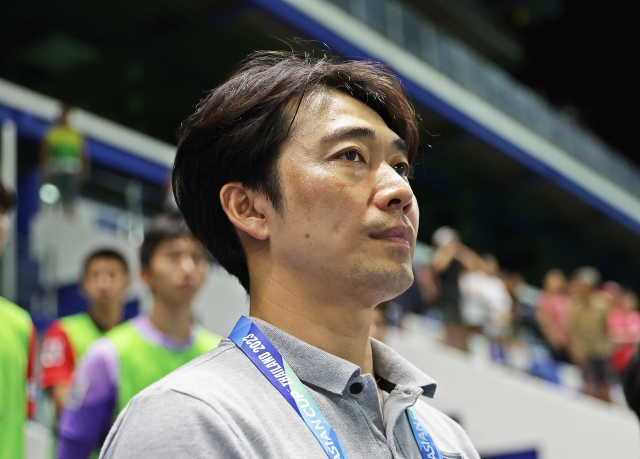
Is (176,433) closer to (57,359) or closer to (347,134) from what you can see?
(347,134)

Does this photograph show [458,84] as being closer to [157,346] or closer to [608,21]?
[608,21]

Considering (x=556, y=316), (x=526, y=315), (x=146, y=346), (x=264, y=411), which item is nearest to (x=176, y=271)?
(x=146, y=346)

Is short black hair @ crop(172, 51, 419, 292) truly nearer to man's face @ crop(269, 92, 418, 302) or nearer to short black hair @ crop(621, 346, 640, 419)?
man's face @ crop(269, 92, 418, 302)

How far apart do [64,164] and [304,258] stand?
6004mm

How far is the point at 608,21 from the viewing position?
907 inches

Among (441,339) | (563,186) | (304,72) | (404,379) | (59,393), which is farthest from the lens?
(563,186)

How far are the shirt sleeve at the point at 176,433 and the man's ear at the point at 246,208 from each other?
485 millimetres

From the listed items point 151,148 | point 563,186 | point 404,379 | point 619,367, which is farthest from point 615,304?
point 563,186

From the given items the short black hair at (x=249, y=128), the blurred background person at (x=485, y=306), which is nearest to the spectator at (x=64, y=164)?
the blurred background person at (x=485, y=306)

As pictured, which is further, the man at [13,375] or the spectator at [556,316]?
the spectator at [556,316]

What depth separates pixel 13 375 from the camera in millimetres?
2898

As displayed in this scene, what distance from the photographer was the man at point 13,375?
9.26 feet

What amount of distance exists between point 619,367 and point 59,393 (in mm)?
6116

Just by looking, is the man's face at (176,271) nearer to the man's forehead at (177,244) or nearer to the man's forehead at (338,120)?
the man's forehead at (177,244)
